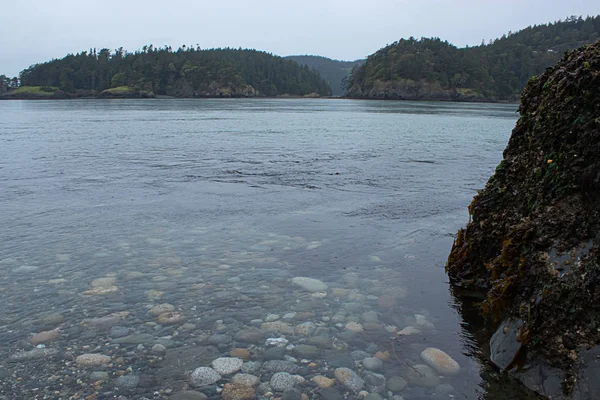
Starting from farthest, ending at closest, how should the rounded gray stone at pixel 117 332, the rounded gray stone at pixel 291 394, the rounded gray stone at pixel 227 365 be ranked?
the rounded gray stone at pixel 117 332 → the rounded gray stone at pixel 227 365 → the rounded gray stone at pixel 291 394

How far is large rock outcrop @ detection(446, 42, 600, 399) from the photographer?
341 centimetres

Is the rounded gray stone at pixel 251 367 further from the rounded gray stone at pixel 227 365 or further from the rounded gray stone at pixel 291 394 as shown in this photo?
the rounded gray stone at pixel 291 394

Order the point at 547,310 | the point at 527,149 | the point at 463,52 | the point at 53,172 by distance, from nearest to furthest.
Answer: the point at 547,310 < the point at 527,149 < the point at 53,172 < the point at 463,52

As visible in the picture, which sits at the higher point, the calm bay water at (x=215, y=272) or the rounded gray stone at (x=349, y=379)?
the calm bay water at (x=215, y=272)

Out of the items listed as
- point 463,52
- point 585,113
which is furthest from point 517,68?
point 585,113

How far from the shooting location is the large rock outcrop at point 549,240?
341 centimetres

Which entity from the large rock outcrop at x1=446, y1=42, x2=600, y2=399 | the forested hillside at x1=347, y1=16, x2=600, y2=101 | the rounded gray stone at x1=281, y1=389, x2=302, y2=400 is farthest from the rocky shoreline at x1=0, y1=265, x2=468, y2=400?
the forested hillside at x1=347, y1=16, x2=600, y2=101

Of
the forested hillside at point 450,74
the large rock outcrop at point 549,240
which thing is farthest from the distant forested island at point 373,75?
the large rock outcrop at point 549,240

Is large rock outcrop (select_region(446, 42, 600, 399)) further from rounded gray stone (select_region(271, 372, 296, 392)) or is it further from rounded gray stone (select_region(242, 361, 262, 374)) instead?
rounded gray stone (select_region(242, 361, 262, 374))

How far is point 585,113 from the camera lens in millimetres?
4113

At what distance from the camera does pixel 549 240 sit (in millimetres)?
4047

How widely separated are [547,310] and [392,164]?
1247 centimetres

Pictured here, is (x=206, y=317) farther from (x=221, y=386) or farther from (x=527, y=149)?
(x=527, y=149)

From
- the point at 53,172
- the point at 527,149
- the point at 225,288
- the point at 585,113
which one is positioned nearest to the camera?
the point at 585,113
